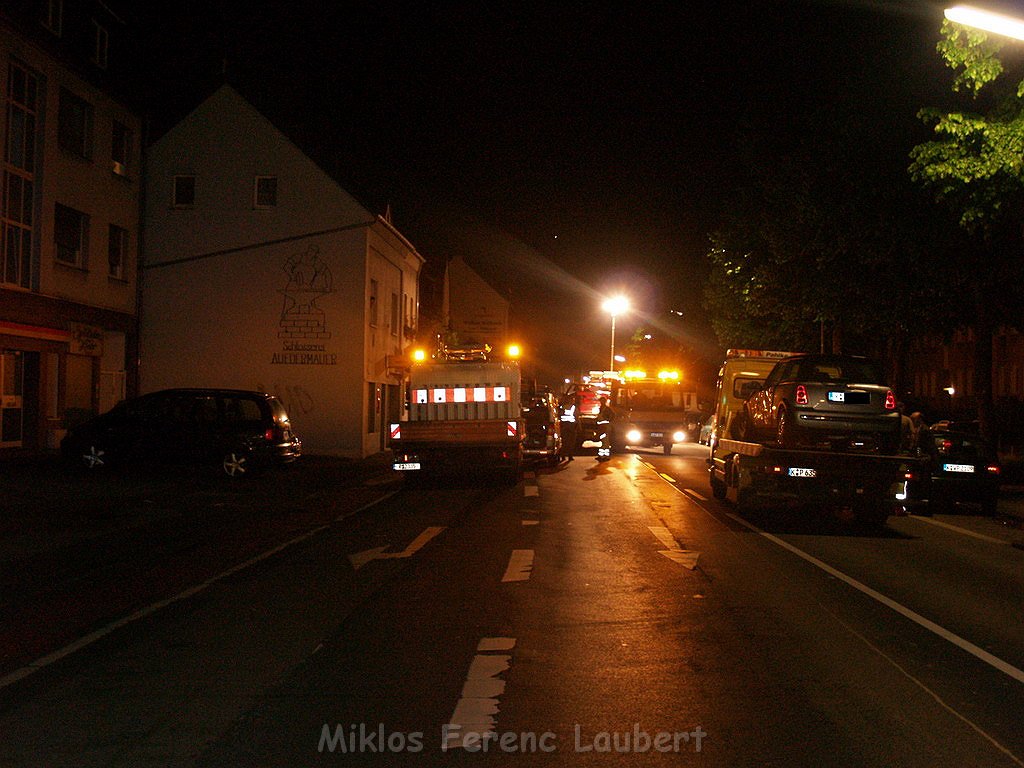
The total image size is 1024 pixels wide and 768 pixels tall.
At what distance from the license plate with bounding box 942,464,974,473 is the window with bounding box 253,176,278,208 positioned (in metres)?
21.8

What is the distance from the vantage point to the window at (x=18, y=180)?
80.3 ft

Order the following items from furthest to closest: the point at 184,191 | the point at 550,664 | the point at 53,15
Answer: the point at 184,191, the point at 53,15, the point at 550,664

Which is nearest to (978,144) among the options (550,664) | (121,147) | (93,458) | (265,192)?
(550,664)

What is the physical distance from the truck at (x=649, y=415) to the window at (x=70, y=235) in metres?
18.4

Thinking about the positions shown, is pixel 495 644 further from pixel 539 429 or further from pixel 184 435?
pixel 539 429

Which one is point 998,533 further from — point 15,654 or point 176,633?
point 15,654

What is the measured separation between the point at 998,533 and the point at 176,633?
1287cm

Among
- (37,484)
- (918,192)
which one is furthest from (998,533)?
(37,484)

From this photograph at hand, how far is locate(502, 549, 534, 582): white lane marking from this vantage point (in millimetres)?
10334

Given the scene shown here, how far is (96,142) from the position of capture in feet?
94.2

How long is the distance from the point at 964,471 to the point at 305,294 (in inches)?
816

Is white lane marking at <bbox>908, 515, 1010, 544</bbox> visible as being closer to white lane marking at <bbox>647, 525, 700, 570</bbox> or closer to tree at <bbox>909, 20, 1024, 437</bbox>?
white lane marking at <bbox>647, 525, 700, 570</bbox>

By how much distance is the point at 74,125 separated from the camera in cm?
2778

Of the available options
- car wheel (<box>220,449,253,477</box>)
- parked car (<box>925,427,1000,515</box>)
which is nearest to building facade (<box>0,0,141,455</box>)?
car wheel (<box>220,449,253,477</box>)
